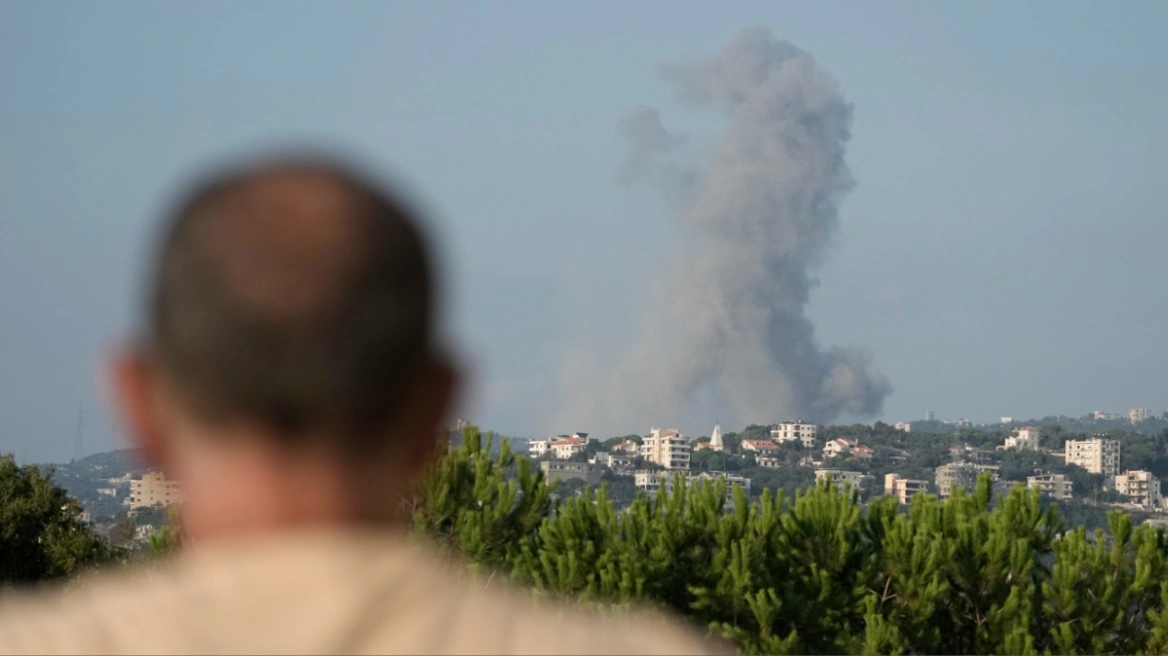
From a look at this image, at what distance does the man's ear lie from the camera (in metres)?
1.05

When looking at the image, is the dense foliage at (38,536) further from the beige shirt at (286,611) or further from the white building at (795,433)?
the white building at (795,433)

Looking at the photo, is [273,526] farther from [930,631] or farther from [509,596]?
[930,631]

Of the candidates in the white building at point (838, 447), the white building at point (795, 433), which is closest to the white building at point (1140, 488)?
the white building at point (838, 447)

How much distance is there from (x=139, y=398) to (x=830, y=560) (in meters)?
12.7

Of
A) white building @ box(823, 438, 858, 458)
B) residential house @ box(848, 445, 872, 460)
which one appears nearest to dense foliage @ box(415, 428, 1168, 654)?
residential house @ box(848, 445, 872, 460)

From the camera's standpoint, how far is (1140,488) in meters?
94.9

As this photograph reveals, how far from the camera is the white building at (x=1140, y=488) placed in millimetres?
92188

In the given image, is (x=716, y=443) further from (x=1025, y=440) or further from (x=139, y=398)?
(x=139, y=398)

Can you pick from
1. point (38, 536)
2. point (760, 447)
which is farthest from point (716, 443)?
point (38, 536)

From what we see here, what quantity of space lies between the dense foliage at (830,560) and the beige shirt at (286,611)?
11352mm

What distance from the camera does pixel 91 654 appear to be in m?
0.97

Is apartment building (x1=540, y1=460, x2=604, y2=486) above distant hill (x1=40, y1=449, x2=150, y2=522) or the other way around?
above

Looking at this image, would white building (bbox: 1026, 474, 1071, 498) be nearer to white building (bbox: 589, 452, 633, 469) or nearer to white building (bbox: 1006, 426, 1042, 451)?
white building (bbox: 1006, 426, 1042, 451)

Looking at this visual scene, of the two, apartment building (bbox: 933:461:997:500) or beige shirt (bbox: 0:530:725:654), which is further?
apartment building (bbox: 933:461:997:500)
